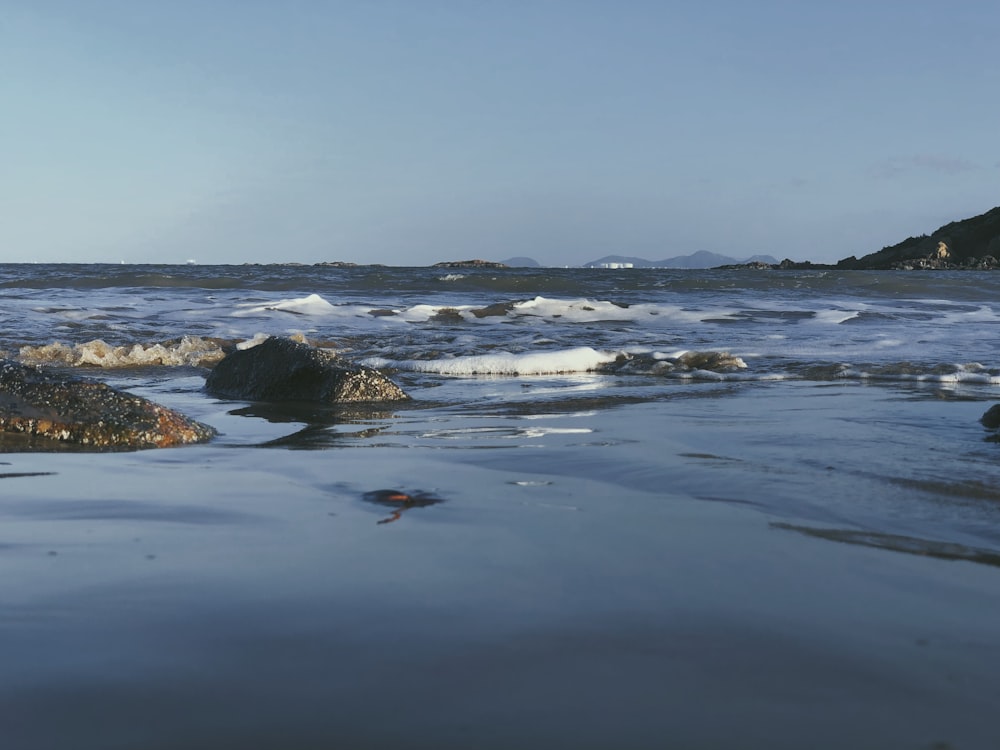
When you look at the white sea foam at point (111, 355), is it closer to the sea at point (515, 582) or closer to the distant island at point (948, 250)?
the sea at point (515, 582)

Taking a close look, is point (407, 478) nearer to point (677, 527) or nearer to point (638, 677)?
Result: point (677, 527)

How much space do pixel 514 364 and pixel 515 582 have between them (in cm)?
565

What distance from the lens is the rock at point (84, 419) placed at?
3717mm

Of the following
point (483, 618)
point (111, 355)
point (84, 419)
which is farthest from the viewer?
point (111, 355)

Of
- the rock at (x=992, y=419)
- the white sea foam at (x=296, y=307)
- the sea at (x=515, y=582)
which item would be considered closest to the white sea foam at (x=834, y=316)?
the white sea foam at (x=296, y=307)

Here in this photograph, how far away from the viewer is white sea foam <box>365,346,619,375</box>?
23.7ft

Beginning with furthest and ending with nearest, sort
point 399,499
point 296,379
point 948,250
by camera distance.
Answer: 1. point 948,250
2. point 296,379
3. point 399,499

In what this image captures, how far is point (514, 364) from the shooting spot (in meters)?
7.31

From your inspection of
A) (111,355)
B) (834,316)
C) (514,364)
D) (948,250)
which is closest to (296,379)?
(514,364)

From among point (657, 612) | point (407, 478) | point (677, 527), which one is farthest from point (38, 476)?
point (657, 612)

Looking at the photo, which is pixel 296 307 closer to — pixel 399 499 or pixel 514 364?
pixel 514 364

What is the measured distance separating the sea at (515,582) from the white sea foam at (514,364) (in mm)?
2437

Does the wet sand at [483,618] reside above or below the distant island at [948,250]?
below

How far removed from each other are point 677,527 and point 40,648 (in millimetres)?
1305
